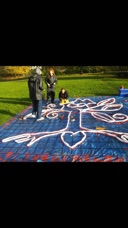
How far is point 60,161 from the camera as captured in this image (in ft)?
13.7

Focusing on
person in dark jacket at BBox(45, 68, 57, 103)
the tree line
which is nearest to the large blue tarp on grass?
person in dark jacket at BBox(45, 68, 57, 103)

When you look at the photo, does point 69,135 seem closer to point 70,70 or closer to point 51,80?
point 51,80

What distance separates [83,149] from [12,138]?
2097mm

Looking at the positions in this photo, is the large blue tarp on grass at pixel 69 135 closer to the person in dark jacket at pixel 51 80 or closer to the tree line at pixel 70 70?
the person in dark jacket at pixel 51 80

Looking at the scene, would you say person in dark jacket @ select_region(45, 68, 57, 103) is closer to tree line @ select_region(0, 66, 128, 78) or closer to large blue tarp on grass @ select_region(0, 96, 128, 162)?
large blue tarp on grass @ select_region(0, 96, 128, 162)

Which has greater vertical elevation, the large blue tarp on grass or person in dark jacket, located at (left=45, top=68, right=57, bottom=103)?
person in dark jacket, located at (left=45, top=68, right=57, bottom=103)

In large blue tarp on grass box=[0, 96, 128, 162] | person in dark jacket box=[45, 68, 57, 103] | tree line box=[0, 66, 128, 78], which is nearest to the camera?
large blue tarp on grass box=[0, 96, 128, 162]

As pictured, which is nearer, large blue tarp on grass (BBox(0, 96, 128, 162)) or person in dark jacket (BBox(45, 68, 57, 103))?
large blue tarp on grass (BBox(0, 96, 128, 162))

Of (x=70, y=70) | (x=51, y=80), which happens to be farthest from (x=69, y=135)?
(x=70, y=70)

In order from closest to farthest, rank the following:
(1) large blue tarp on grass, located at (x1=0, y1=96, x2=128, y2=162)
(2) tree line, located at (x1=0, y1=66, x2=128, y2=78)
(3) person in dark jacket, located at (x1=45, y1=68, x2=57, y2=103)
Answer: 1. (1) large blue tarp on grass, located at (x1=0, y1=96, x2=128, y2=162)
2. (3) person in dark jacket, located at (x1=45, y1=68, x2=57, y2=103)
3. (2) tree line, located at (x1=0, y1=66, x2=128, y2=78)

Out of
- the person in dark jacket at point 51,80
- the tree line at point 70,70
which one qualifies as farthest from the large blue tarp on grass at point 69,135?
the tree line at point 70,70
